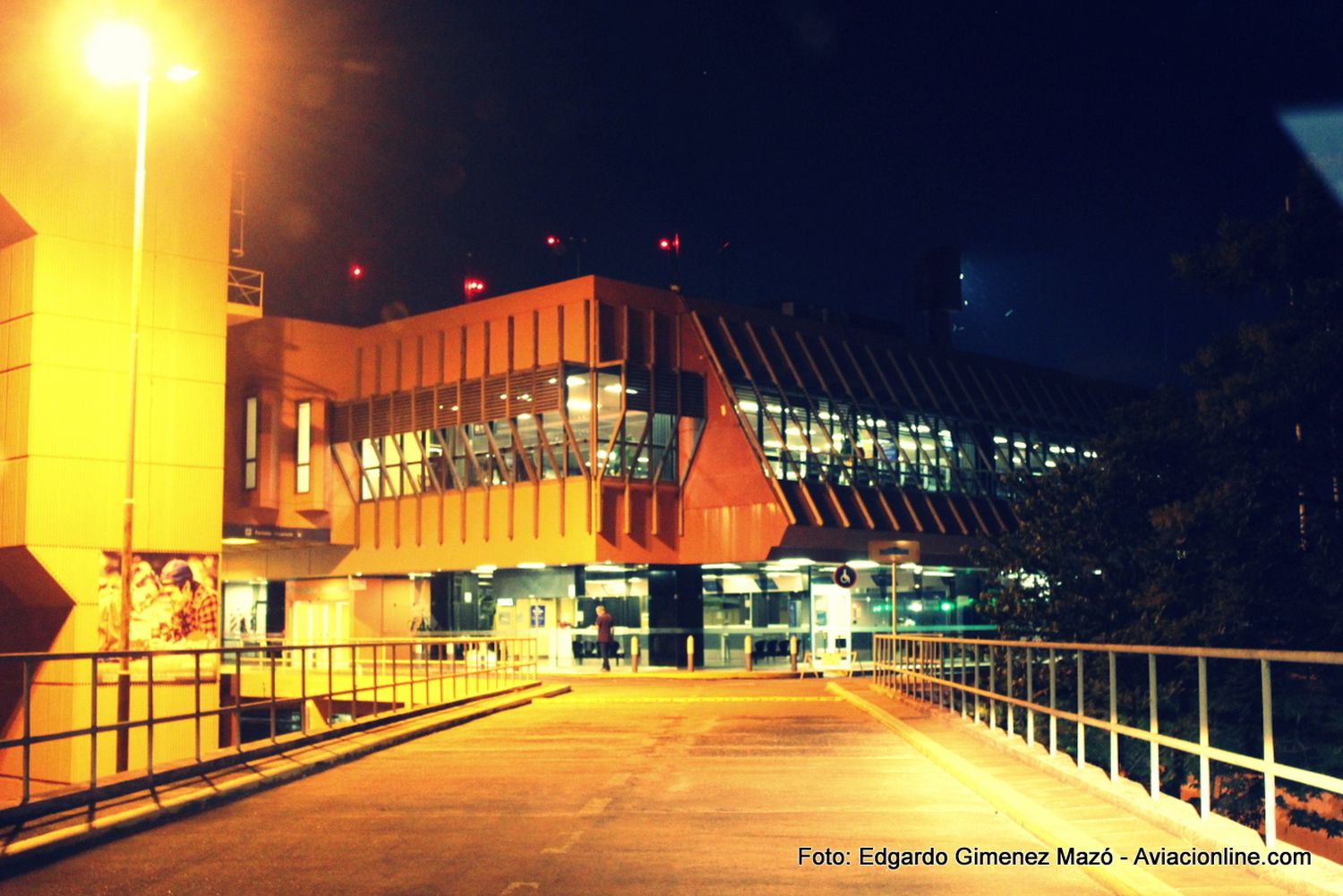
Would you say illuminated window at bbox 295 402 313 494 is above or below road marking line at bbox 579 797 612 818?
above

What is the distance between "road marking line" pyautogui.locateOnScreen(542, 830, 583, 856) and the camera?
33.8 feet

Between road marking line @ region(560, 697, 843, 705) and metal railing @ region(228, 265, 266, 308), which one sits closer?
road marking line @ region(560, 697, 843, 705)

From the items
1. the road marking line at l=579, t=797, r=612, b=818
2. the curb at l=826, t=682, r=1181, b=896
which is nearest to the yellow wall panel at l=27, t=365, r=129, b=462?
the curb at l=826, t=682, r=1181, b=896

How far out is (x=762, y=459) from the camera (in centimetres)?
4675

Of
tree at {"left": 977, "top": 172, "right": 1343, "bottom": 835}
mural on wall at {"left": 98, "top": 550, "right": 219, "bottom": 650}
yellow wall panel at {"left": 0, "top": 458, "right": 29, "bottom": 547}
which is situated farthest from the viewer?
mural on wall at {"left": 98, "top": 550, "right": 219, "bottom": 650}

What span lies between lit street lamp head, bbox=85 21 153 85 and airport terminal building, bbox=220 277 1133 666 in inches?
932

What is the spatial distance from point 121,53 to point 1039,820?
769 inches

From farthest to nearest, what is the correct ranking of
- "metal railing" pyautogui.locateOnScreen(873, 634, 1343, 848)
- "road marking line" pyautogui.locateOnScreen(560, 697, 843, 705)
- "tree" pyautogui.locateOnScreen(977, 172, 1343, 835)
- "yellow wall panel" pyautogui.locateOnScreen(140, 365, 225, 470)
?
"yellow wall panel" pyautogui.locateOnScreen(140, 365, 225, 470), "road marking line" pyautogui.locateOnScreen(560, 697, 843, 705), "tree" pyautogui.locateOnScreen(977, 172, 1343, 835), "metal railing" pyautogui.locateOnScreen(873, 634, 1343, 848)

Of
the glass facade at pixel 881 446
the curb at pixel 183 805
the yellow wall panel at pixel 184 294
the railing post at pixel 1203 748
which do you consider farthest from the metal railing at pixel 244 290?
the railing post at pixel 1203 748

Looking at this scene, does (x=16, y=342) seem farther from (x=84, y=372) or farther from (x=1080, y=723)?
(x=1080, y=723)

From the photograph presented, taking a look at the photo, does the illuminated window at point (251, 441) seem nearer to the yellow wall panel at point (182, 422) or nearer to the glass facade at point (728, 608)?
the glass facade at point (728, 608)

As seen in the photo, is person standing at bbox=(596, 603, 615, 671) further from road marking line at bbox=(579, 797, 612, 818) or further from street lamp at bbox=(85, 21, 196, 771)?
road marking line at bbox=(579, 797, 612, 818)

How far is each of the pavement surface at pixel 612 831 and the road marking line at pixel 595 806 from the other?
0.18ft

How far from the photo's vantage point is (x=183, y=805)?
12508 millimetres
